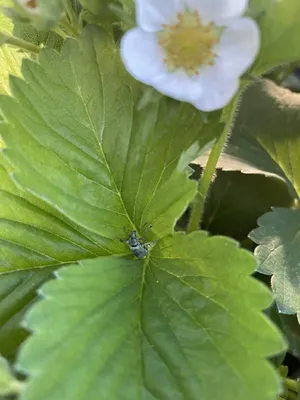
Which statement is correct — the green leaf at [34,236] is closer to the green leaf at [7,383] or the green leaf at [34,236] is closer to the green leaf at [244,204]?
the green leaf at [7,383]

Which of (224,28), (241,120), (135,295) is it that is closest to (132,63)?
(224,28)

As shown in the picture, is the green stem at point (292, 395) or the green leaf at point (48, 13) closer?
the green leaf at point (48, 13)

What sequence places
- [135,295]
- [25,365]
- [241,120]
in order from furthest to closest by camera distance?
[241,120]
[135,295]
[25,365]

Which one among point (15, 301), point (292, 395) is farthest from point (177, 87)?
point (292, 395)

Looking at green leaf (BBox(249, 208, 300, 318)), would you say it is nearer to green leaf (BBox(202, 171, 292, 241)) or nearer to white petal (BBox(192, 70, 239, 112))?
green leaf (BBox(202, 171, 292, 241))

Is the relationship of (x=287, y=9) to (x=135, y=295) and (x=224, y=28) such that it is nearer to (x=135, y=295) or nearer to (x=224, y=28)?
(x=224, y=28)

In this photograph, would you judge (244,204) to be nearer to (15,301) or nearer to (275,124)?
(275,124)

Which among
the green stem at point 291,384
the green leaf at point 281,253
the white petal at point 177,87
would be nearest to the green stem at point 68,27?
the white petal at point 177,87
